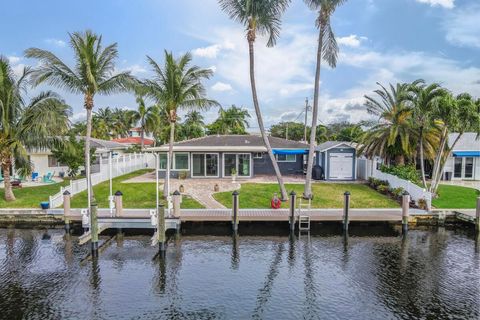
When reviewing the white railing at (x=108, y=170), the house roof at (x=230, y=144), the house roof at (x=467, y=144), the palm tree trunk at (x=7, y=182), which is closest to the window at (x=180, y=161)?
the house roof at (x=230, y=144)

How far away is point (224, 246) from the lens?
1588 cm

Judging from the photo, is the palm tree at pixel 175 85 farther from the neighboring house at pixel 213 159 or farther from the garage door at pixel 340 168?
the garage door at pixel 340 168

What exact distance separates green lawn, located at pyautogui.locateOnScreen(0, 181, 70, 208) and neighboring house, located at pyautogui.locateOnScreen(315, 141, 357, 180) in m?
20.1

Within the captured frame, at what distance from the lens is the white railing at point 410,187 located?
1998cm

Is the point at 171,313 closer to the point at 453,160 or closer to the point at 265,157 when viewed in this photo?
the point at 265,157

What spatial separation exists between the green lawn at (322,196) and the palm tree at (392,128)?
10.3 feet

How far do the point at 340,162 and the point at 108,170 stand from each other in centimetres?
1883

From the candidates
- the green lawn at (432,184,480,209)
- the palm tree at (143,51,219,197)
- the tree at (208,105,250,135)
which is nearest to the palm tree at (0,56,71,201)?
the palm tree at (143,51,219,197)

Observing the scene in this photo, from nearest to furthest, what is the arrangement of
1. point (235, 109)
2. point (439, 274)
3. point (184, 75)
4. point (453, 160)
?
point (439, 274)
point (184, 75)
point (453, 160)
point (235, 109)

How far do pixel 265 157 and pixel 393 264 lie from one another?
21.1 metres

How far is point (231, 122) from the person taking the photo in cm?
5675

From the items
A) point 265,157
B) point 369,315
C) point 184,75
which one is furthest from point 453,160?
point 369,315

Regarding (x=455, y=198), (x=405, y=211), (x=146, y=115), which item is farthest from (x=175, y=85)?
(x=146, y=115)

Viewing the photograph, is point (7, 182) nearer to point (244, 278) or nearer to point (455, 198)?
point (244, 278)
